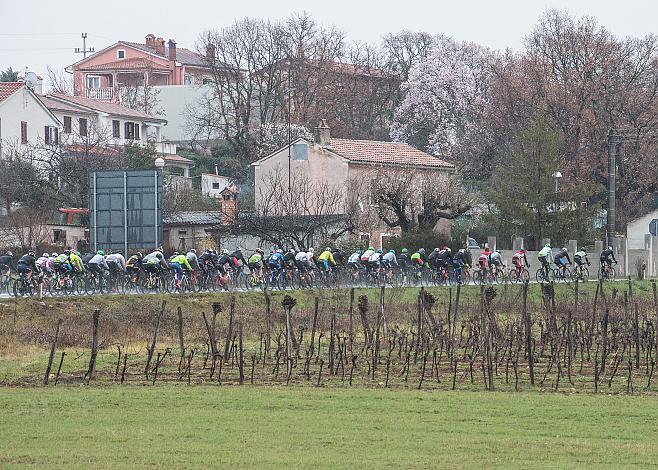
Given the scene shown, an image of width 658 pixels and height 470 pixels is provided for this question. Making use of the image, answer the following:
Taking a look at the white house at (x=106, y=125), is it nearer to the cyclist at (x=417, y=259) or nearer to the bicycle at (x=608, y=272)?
the cyclist at (x=417, y=259)

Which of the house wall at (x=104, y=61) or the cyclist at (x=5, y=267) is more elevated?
the house wall at (x=104, y=61)

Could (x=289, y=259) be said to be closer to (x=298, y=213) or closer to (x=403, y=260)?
(x=403, y=260)

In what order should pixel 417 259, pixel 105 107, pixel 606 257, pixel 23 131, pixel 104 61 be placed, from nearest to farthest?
pixel 417 259 < pixel 606 257 < pixel 23 131 < pixel 105 107 < pixel 104 61

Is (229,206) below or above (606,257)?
above

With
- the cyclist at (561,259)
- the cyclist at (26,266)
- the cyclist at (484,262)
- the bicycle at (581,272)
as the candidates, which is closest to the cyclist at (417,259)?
the cyclist at (484,262)

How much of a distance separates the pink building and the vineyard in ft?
224

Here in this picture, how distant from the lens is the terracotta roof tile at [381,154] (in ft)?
252

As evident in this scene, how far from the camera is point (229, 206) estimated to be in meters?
73.5

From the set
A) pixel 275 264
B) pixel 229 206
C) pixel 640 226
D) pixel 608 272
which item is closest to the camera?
pixel 275 264

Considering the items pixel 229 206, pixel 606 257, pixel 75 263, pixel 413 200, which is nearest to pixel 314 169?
pixel 229 206

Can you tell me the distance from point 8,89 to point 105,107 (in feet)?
26.7

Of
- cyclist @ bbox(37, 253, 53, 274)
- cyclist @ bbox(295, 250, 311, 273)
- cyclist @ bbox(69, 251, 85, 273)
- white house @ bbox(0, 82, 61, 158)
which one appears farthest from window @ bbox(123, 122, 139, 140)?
cyclist @ bbox(69, 251, 85, 273)

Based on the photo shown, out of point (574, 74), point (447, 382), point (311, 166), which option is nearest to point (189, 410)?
point (447, 382)

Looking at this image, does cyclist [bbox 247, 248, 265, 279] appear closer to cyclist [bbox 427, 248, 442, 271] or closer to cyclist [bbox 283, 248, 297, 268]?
cyclist [bbox 283, 248, 297, 268]
